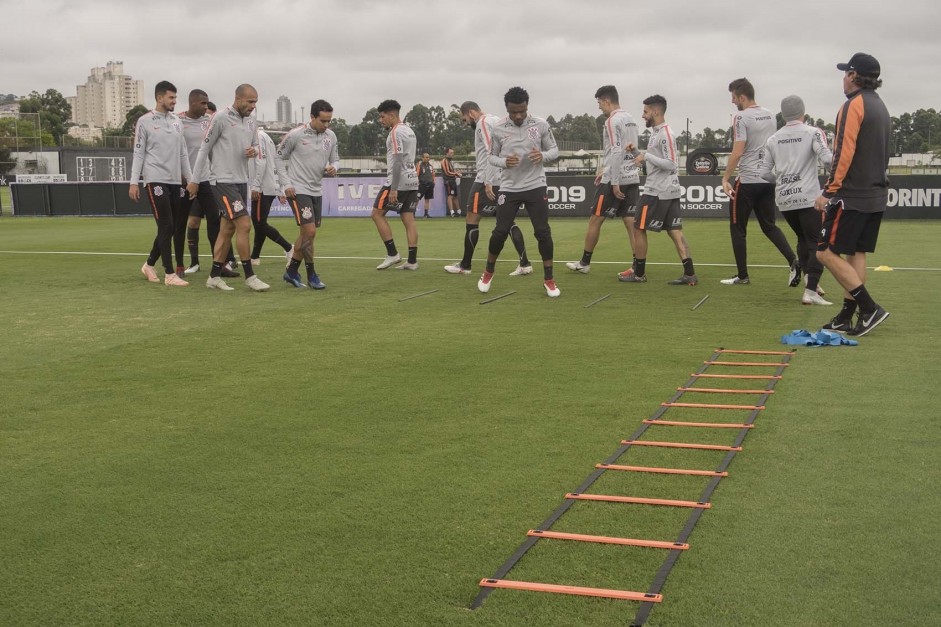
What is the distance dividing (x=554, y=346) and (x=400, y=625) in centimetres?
464

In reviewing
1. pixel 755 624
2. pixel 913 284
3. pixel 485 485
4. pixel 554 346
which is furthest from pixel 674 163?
pixel 755 624

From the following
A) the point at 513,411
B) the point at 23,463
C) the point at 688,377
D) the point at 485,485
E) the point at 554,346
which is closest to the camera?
the point at 485,485

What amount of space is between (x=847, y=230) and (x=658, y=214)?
3817 mm

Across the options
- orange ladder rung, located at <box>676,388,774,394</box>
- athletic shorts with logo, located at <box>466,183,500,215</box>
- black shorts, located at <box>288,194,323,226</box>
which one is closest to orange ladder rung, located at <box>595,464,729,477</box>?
orange ladder rung, located at <box>676,388,774,394</box>

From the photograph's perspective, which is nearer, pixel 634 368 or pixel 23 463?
pixel 23 463

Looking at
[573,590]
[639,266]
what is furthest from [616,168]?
[573,590]

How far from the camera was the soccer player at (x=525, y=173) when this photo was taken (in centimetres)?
1028

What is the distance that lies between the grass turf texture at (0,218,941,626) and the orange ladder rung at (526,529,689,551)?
0.05m

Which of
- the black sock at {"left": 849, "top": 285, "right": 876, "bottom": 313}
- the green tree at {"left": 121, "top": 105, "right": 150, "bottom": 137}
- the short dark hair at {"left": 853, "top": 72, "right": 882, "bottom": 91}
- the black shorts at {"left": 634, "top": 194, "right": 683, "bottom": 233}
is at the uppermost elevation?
the green tree at {"left": 121, "top": 105, "right": 150, "bottom": 137}

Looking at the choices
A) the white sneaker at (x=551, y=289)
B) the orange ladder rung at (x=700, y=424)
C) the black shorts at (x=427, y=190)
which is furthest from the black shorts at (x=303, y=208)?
the black shorts at (x=427, y=190)

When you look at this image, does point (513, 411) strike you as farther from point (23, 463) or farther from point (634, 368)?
point (23, 463)

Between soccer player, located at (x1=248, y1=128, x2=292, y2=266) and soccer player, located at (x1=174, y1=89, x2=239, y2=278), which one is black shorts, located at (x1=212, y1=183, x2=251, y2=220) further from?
→ soccer player, located at (x1=248, y1=128, x2=292, y2=266)

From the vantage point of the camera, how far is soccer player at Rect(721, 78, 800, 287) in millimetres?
10641

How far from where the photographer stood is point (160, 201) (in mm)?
11695
